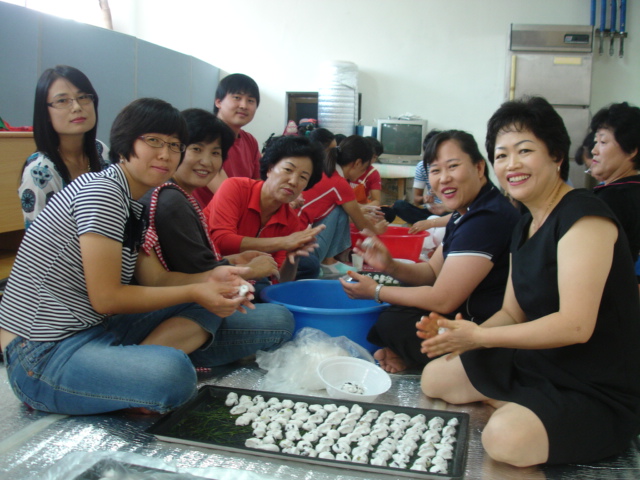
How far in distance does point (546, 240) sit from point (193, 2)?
23.1 ft

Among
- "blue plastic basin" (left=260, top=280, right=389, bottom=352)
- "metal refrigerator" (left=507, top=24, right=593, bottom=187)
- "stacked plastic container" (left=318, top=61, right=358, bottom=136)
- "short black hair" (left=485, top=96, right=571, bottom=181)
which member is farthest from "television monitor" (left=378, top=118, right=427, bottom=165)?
"short black hair" (left=485, top=96, right=571, bottom=181)

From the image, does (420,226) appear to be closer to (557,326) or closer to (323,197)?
(323,197)

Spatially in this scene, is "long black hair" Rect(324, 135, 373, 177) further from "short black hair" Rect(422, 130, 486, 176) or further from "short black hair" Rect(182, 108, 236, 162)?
"short black hair" Rect(422, 130, 486, 176)

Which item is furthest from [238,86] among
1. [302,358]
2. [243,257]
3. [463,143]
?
[302,358]

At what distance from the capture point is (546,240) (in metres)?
1.30

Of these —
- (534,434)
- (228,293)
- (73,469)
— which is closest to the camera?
(73,469)

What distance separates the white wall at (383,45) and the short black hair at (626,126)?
16.0 feet

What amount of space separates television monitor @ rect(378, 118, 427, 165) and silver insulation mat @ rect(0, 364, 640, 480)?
5.22 m

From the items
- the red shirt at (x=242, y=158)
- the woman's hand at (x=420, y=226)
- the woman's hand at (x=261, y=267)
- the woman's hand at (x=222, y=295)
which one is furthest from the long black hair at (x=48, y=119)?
the woman's hand at (x=420, y=226)

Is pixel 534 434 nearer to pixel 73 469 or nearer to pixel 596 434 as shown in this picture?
pixel 596 434

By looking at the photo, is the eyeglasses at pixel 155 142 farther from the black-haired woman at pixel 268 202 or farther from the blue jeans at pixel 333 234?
the blue jeans at pixel 333 234

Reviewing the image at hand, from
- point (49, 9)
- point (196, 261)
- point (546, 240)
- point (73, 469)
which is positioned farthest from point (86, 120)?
point (49, 9)

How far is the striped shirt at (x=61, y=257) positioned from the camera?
1369 millimetres

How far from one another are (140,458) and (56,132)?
143cm
